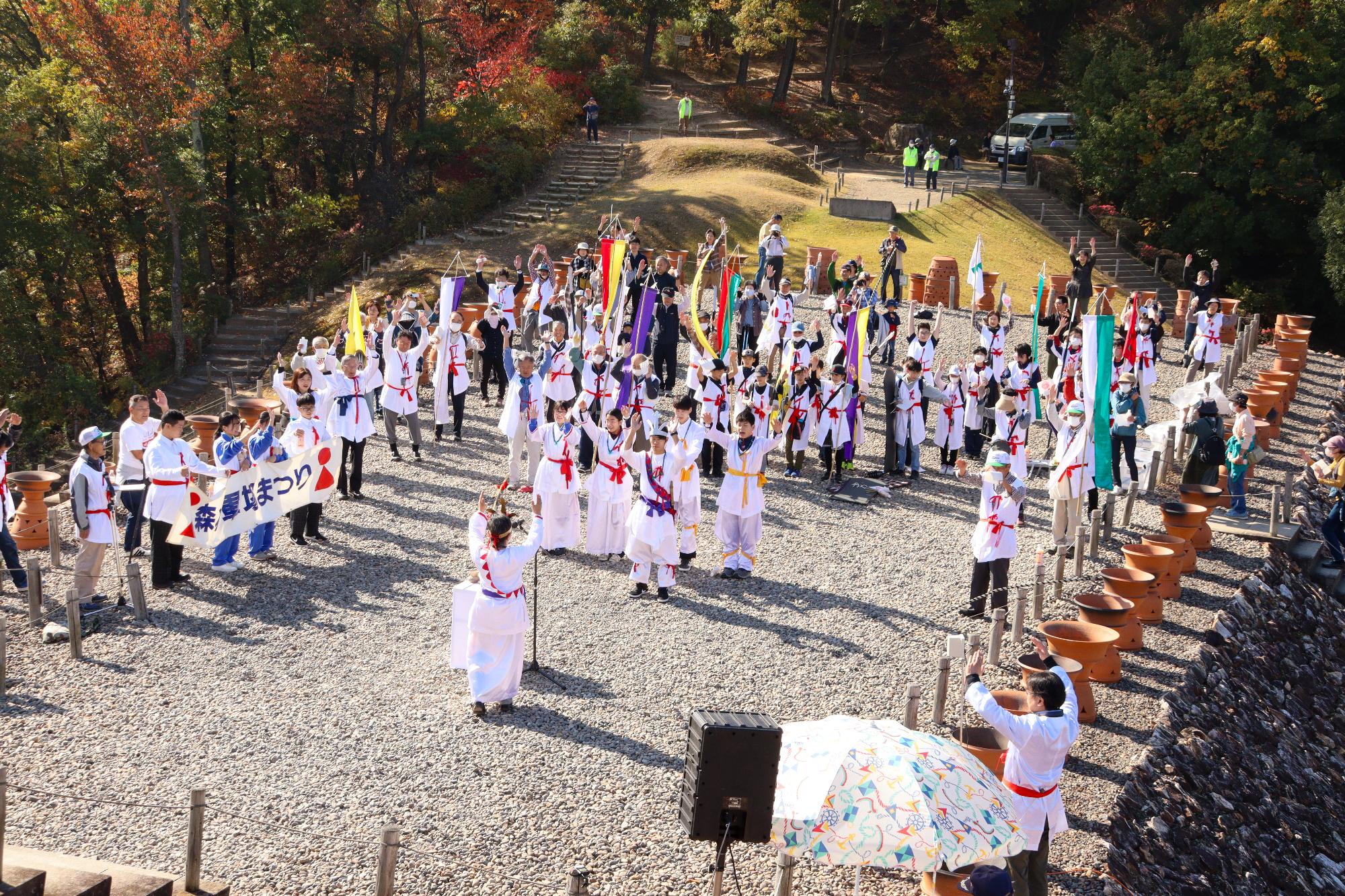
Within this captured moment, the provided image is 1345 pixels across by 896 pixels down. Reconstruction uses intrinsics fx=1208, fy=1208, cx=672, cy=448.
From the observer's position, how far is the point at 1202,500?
1560 cm

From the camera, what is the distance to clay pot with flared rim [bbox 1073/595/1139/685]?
11.4 m

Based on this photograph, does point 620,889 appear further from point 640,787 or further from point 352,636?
point 352,636

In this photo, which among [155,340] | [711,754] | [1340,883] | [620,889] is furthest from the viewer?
[155,340]

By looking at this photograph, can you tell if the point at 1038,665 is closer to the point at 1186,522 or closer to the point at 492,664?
the point at 492,664

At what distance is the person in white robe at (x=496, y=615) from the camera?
32.4 feet

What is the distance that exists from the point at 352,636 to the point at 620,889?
15.3ft

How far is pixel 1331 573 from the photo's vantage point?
1589 cm

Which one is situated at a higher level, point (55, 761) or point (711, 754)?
point (711, 754)

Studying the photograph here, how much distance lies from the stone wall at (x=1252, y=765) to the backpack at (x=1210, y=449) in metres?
1.44

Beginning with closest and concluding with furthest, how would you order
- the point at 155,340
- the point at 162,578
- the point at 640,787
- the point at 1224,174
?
the point at 640,787
the point at 162,578
the point at 155,340
the point at 1224,174

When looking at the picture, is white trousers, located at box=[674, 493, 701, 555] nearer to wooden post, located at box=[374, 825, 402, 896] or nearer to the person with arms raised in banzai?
the person with arms raised in banzai

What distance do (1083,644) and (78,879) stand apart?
8294 mm

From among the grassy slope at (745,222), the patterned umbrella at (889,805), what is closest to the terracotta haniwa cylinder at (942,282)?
the grassy slope at (745,222)

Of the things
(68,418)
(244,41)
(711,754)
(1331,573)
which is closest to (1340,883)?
(1331,573)
